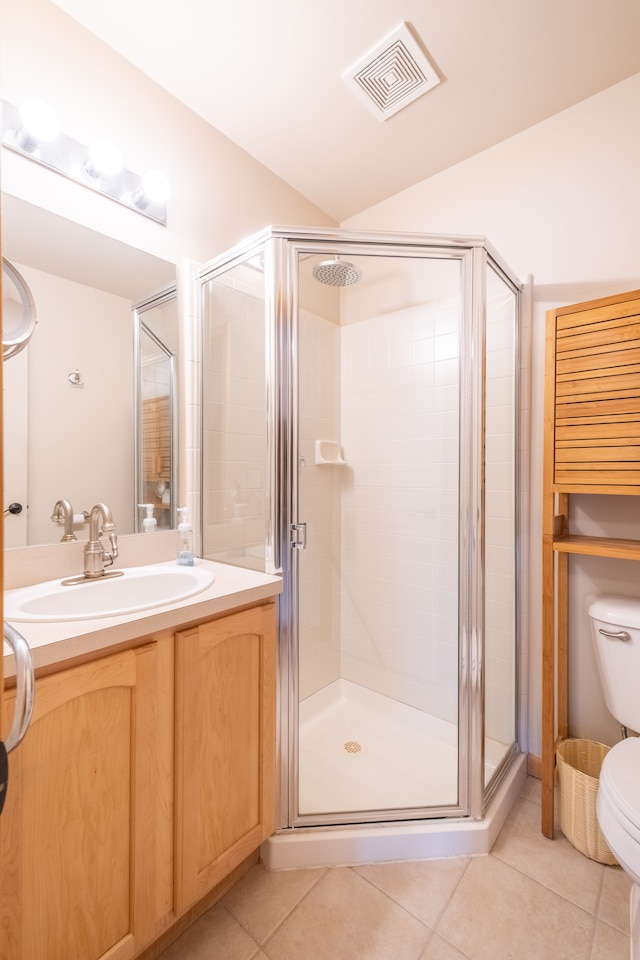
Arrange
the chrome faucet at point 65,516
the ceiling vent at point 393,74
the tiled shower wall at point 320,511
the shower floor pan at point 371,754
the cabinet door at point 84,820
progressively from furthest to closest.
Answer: the tiled shower wall at point 320,511, the shower floor pan at point 371,754, the ceiling vent at point 393,74, the chrome faucet at point 65,516, the cabinet door at point 84,820

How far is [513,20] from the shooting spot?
4.46ft

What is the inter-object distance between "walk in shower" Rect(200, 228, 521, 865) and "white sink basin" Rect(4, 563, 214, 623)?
0.69 ft

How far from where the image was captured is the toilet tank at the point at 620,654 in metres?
1.36

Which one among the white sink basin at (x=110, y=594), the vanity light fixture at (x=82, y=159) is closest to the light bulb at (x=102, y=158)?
the vanity light fixture at (x=82, y=159)

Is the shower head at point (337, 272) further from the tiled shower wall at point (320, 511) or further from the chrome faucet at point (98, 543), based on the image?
the chrome faucet at point (98, 543)

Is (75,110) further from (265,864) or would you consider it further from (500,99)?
(265,864)

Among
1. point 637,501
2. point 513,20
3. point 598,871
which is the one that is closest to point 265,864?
point 598,871

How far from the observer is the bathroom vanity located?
0.84 meters

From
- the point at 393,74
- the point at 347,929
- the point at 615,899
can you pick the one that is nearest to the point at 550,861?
the point at 615,899

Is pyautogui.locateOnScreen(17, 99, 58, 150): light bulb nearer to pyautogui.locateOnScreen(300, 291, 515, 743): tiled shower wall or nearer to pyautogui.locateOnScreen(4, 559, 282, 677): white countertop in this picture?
pyautogui.locateOnScreen(300, 291, 515, 743): tiled shower wall

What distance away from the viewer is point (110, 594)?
1.29 metres

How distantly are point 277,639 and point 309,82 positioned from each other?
1.91 meters

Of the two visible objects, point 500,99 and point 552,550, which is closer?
point 552,550

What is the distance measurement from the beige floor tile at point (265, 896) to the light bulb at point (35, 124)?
220 centimetres
